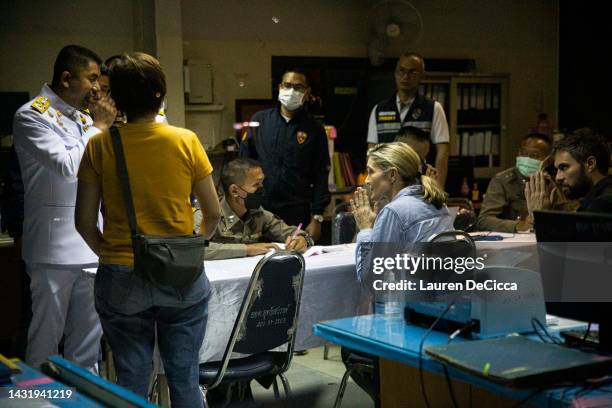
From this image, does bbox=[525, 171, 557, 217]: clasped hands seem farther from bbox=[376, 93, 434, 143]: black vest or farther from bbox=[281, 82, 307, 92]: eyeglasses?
bbox=[281, 82, 307, 92]: eyeglasses

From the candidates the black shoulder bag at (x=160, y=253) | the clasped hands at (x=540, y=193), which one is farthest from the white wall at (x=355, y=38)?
the black shoulder bag at (x=160, y=253)

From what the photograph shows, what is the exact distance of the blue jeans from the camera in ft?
7.56

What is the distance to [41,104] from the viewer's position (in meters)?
3.06

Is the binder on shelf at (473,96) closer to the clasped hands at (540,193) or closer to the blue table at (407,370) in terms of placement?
the clasped hands at (540,193)

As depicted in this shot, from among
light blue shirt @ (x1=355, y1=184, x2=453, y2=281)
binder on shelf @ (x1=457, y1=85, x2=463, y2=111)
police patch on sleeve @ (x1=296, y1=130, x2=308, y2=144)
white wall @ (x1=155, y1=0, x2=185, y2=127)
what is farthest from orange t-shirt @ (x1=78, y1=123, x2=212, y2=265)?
binder on shelf @ (x1=457, y1=85, x2=463, y2=111)

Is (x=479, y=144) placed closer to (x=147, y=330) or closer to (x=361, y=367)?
(x=361, y=367)

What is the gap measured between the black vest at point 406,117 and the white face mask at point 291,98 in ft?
2.10

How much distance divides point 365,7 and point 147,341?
17.4 ft

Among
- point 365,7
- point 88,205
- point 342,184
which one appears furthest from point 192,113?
point 88,205

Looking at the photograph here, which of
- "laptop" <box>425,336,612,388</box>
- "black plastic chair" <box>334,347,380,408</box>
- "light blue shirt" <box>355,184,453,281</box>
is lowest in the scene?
"black plastic chair" <box>334,347,380,408</box>

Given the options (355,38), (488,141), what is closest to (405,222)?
(355,38)

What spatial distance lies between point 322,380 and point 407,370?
5.89 ft

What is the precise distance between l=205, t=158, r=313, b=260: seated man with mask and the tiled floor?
0.69 meters

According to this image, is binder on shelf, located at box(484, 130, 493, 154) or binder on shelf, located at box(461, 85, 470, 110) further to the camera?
binder on shelf, located at box(484, 130, 493, 154)
